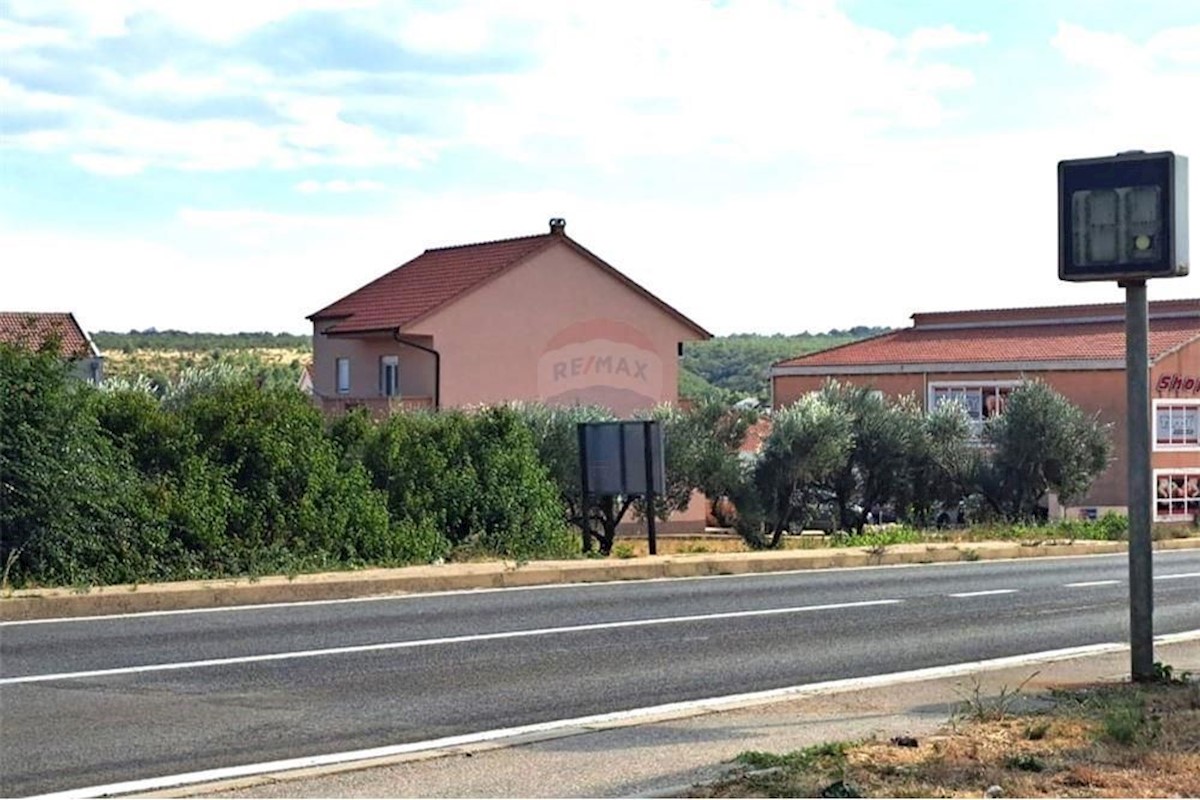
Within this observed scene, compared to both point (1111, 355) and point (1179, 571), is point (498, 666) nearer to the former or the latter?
point (1179, 571)

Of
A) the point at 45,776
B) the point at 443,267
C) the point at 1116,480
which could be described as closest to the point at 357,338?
the point at 443,267

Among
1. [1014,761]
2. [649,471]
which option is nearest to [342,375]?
[649,471]

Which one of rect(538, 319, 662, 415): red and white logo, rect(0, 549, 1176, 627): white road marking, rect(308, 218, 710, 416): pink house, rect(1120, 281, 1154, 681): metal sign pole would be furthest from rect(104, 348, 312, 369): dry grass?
rect(1120, 281, 1154, 681): metal sign pole

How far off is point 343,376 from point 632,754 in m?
44.7

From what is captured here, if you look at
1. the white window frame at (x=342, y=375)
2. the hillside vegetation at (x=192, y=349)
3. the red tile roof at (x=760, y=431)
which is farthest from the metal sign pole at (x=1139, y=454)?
the hillside vegetation at (x=192, y=349)

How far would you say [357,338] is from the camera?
51.6m

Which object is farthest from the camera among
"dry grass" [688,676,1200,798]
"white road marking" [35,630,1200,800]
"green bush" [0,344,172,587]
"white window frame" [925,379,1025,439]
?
"white window frame" [925,379,1025,439]

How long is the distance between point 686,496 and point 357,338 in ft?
66.9

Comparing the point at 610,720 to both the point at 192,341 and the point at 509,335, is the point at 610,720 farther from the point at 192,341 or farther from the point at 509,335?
the point at 192,341

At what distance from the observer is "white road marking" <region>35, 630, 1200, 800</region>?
904 centimetres

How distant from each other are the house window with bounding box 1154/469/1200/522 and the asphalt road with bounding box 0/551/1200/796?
45691 millimetres

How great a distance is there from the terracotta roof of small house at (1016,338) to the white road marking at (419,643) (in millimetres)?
48977

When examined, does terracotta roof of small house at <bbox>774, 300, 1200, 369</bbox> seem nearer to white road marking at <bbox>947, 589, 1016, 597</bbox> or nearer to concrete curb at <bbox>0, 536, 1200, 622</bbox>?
concrete curb at <bbox>0, 536, 1200, 622</bbox>

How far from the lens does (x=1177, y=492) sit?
65.5 m
